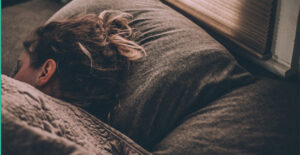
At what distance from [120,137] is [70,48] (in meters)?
0.31

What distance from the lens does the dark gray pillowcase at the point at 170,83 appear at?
2.54ft

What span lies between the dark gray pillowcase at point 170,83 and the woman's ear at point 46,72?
205 mm

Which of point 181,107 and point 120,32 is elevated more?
point 120,32

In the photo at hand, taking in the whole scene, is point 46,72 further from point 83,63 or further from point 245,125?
point 245,125

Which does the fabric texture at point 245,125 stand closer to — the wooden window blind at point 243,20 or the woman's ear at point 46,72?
the wooden window blind at point 243,20

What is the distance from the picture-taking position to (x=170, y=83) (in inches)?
30.5

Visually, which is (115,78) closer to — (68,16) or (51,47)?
(51,47)

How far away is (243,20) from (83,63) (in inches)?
20.5

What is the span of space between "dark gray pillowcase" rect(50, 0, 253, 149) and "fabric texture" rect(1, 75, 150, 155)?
0.08m

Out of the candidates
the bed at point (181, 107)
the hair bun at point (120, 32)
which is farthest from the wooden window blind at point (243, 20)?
the hair bun at point (120, 32)

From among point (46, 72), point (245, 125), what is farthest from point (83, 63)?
point (245, 125)

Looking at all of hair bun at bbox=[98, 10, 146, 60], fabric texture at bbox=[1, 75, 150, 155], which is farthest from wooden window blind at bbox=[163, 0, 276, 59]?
fabric texture at bbox=[1, 75, 150, 155]

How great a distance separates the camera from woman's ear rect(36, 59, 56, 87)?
84 centimetres

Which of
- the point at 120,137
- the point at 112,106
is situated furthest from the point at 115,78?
the point at 120,137
